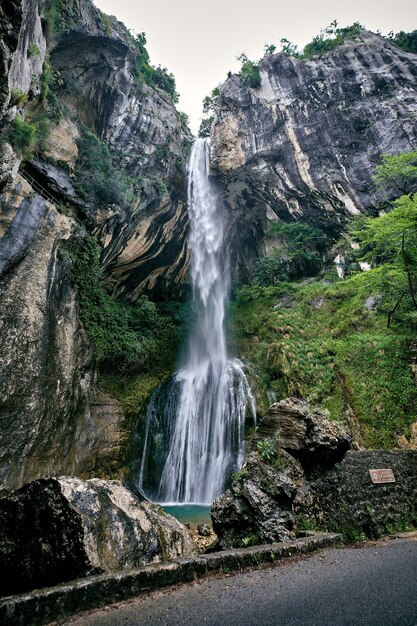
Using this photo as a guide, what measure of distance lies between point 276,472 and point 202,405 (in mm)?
8085

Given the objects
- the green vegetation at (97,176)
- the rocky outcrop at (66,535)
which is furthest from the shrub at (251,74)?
the rocky outcrop at (66,535)

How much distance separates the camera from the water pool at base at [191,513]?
7582 mm

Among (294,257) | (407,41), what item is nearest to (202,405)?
(294,257)

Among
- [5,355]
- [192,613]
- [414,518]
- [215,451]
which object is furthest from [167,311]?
[192,613]

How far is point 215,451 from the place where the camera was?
11.0 m

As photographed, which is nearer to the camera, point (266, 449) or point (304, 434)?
point (266, 449)

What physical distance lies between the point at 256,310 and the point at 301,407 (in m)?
12.0

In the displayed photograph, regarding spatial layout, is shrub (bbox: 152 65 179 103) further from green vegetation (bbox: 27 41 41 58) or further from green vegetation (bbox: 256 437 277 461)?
green vegetation (bbox: 256 437 277 461)

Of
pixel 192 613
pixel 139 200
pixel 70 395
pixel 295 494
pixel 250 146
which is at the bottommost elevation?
pixel 192 613

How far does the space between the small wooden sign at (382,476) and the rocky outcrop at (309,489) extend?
0.06 metres

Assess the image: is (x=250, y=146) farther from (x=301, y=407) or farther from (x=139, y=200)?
(x=301, y=407)

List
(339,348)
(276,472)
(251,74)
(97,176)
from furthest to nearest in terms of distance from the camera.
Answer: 1. (251,74)
2. (97,176)
3. (339,348)
4. (276,472)

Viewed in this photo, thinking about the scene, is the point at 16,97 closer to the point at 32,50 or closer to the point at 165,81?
Result: the point at 32,50

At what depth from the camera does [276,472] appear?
181 inches
